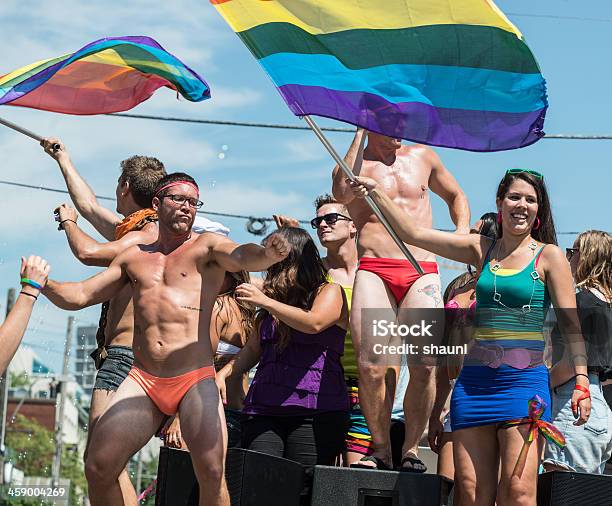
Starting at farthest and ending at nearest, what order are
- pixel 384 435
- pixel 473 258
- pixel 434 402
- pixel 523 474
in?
pixel 434 402 → pixel 384 435 → pixel 473 258 → pixel 523 474

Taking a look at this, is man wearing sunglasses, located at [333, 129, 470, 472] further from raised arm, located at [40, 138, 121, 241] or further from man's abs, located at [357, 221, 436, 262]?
raised arm, located at [40, 138, 121, 241]

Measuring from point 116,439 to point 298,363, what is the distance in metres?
1.23

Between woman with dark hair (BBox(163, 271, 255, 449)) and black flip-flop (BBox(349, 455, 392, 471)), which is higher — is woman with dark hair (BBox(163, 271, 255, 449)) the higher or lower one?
the higher one

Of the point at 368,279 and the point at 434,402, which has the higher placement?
the point at 368,279

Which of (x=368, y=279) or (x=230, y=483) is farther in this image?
(x=368, y=279)

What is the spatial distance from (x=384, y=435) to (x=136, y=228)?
6.73ft

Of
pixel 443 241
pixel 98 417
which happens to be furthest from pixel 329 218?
pixel 98 417

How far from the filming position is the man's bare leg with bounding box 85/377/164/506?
613 centimetres

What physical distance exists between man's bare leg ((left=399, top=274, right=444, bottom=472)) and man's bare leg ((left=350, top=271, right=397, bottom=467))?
0.32 ft

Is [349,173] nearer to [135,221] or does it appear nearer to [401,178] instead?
[401,178]

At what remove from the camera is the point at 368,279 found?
6797mm

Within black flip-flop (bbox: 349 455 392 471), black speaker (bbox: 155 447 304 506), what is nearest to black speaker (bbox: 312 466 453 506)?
black speaker (bbox: 155 447 304 506)

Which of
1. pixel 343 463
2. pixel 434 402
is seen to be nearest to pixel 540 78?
pixel 434 402

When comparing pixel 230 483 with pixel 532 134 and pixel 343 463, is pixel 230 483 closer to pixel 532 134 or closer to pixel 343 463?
pixel 343 463
